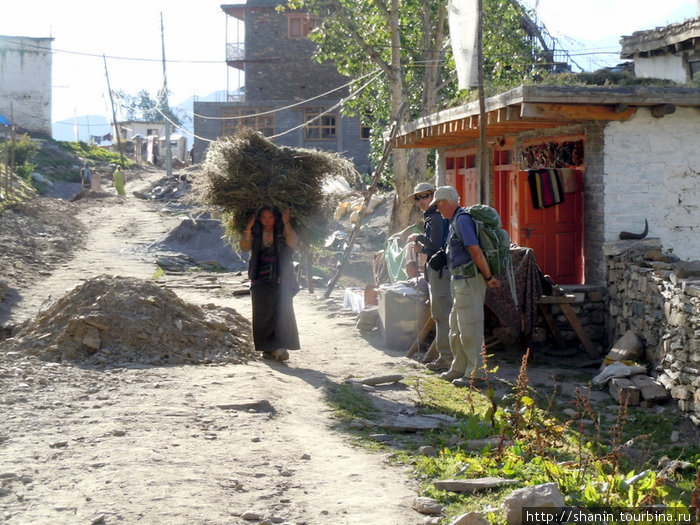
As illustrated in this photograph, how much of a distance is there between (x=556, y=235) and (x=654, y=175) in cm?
152

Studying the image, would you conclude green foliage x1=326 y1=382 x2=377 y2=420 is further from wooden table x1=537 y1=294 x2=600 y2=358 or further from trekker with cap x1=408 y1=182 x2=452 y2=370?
wooden table x1=537 y1=294 x2=600 y2=358

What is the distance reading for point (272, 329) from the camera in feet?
28.5

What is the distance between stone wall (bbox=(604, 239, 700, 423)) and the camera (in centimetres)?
718

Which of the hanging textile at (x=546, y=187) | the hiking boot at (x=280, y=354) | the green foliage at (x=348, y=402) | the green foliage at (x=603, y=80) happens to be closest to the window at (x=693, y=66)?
the green foliage at (x=603, y=80)

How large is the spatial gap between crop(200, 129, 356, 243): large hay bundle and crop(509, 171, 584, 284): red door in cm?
310

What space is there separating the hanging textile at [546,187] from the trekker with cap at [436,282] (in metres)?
2.15

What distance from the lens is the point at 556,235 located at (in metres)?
10.8

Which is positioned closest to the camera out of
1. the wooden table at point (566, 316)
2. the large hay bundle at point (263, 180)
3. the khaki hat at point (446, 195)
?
the khaki hat at point (446, 195)

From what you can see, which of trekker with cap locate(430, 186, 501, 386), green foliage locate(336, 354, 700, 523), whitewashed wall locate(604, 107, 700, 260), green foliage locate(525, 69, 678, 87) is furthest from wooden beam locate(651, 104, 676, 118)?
green foliage locate(336, 354, 700, 523)

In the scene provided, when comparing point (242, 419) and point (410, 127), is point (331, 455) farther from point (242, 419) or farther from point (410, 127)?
point (410, 127)

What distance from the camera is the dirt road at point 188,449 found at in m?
4.47

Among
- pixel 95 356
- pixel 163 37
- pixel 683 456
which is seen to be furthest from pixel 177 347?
pixel 163 37

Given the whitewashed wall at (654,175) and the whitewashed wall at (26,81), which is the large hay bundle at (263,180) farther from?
the whitewashed wall at (26,81)

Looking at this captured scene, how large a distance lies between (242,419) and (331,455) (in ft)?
3.01
